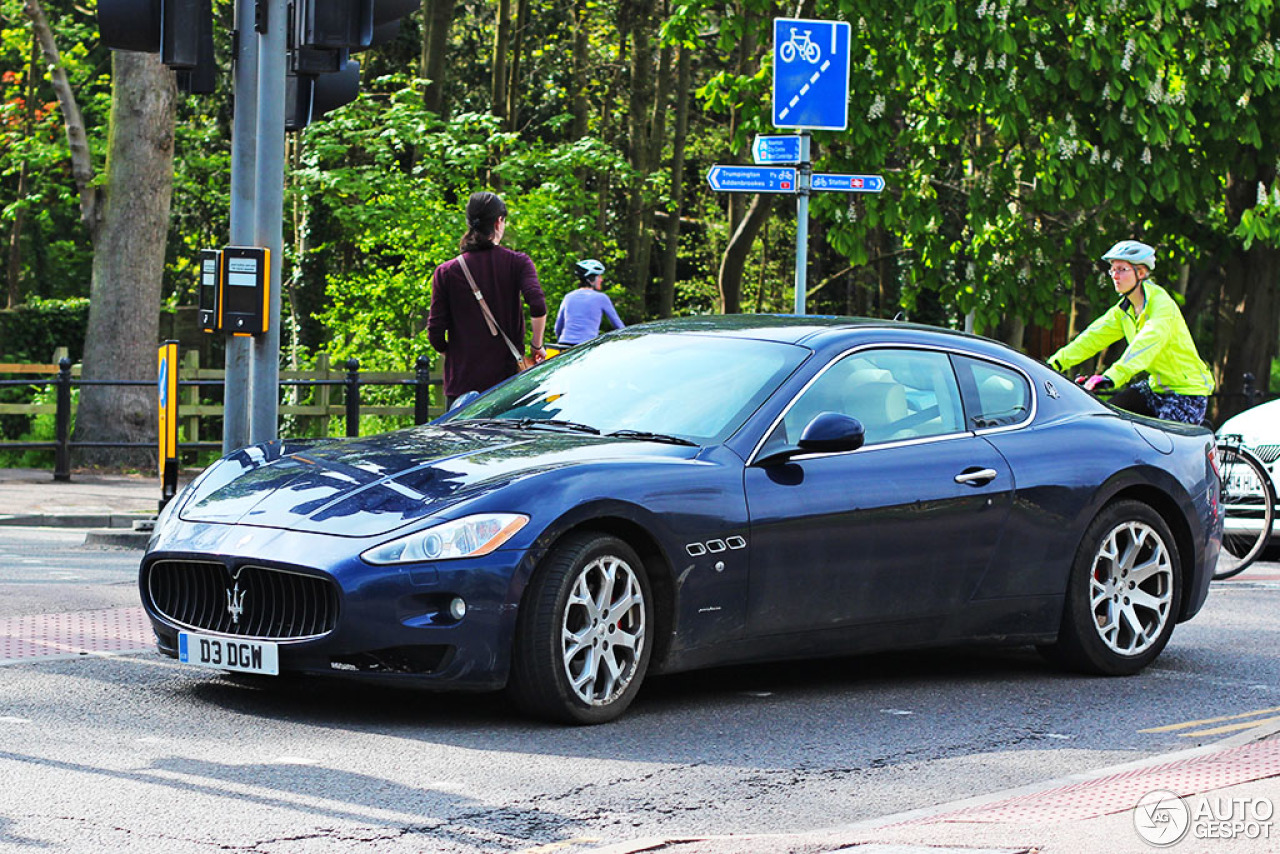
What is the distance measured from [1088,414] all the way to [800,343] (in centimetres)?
149

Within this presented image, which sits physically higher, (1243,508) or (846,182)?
(846,182)

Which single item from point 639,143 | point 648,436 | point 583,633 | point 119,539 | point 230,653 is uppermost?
point 639,143

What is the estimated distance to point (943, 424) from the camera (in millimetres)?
7496

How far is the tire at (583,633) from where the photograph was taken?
6.08m

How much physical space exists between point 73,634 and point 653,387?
277 cm

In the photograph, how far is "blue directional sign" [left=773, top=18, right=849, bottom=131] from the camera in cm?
1270

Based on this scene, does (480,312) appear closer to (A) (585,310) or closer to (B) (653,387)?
(B) (653,387)

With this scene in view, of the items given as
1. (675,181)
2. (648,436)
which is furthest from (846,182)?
(675,181)

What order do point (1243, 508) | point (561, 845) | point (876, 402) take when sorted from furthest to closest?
point (1243, 508), point (876, 402), point (561, 845)

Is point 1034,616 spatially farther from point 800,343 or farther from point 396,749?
point 396,749

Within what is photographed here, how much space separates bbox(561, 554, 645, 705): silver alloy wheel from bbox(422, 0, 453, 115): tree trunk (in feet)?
80.0

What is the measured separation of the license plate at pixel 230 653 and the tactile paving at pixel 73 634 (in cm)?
120

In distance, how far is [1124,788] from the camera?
5.37 m

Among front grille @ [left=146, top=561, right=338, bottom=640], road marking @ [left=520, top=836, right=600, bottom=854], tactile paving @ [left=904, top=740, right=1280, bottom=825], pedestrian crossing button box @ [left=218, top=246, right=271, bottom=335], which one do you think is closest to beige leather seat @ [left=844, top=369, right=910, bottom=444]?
tactile paving @ [left=904, top=740, right=1280, bottom=825]
